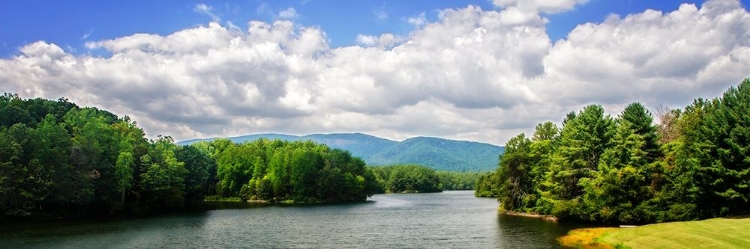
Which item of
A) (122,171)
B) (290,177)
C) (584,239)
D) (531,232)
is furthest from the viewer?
(290,177)

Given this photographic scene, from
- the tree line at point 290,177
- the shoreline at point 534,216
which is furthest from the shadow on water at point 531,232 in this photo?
the tree line at point 290,177

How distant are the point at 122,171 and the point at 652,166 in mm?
87209

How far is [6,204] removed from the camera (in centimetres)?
7525

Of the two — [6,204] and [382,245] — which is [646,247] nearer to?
[382,245]

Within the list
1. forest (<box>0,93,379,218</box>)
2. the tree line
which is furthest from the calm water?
the tree line

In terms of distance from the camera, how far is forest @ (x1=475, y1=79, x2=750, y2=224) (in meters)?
52.9

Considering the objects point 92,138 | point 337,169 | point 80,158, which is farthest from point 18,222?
point 337,169

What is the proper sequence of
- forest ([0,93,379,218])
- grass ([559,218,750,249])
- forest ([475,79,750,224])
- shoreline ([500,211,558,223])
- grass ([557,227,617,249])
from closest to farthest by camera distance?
grass ([559,218,750,249])
grass ([557,227,617,249])
forest ([475,79,750,224])
shoreline ([500,211,558,223])
forest ([0,93,379,218])

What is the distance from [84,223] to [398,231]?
4598cm

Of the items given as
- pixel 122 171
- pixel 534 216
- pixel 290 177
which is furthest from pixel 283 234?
pixel 290 177

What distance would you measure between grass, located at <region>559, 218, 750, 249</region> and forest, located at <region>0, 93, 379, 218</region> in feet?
245

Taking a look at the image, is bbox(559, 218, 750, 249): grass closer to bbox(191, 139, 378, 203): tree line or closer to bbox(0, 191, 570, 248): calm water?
bbox(0, 191, 570, 248): calm water

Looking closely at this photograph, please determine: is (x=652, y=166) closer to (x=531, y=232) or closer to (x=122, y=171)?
(x=531, y=232)

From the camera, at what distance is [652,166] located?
6047 centimetres
